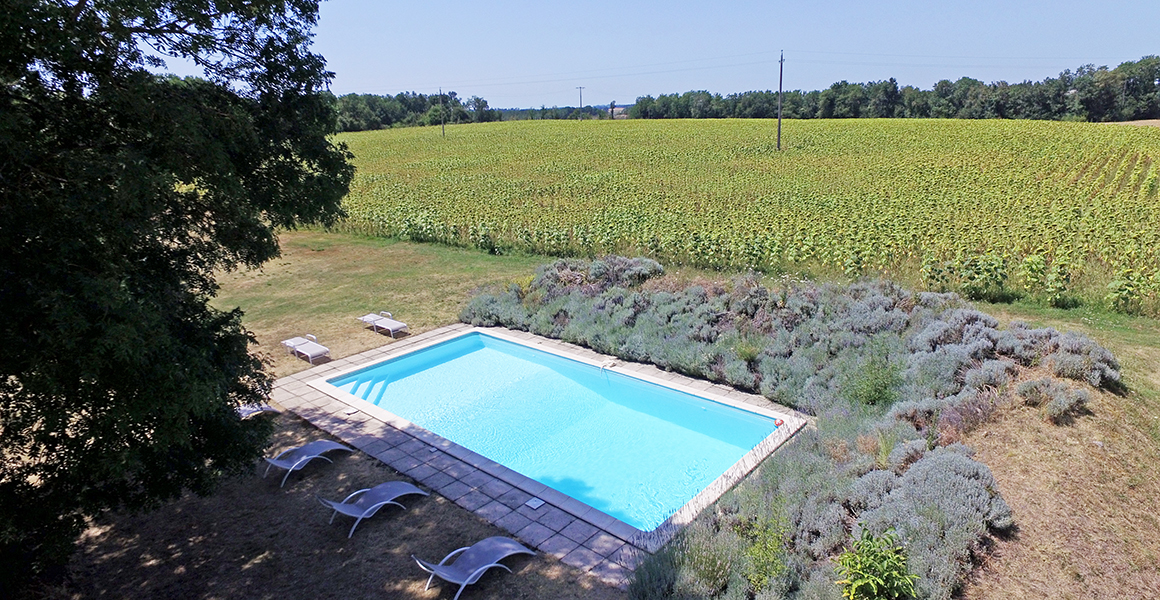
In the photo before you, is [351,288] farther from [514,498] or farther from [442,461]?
[514,498]

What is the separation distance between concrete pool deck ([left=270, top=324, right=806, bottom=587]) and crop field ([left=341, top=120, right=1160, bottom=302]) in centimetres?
605

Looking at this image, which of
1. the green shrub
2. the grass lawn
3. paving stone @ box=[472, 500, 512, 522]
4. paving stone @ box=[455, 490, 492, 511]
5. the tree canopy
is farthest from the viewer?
paving stone @ box=[455, 490, 492, 511]

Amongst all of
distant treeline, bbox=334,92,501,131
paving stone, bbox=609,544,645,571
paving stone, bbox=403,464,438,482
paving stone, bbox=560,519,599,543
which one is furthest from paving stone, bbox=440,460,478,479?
distant treeline, bbox=334,92,501,131

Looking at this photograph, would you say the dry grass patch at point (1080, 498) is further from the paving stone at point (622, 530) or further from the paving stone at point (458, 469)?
the paving stone at point (458, 469)

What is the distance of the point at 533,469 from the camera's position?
27.2ft

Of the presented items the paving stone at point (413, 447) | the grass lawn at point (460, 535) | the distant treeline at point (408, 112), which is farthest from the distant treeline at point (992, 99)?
the paving stone at point (413, 447)

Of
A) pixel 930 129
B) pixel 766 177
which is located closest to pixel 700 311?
pixel 766 177

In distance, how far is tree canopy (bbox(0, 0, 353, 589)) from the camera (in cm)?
392

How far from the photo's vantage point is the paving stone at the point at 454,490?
6988mm

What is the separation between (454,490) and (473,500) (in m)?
0.32

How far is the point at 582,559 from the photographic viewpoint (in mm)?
5855

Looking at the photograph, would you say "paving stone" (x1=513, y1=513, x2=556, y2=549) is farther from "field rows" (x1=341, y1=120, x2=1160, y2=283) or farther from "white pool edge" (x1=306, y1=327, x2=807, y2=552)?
"field rows" (x1=341, y1=120, x2=1160, y2=283)

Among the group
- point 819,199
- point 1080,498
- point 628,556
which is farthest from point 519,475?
point 819,199

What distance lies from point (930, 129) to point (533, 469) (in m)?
47.2
